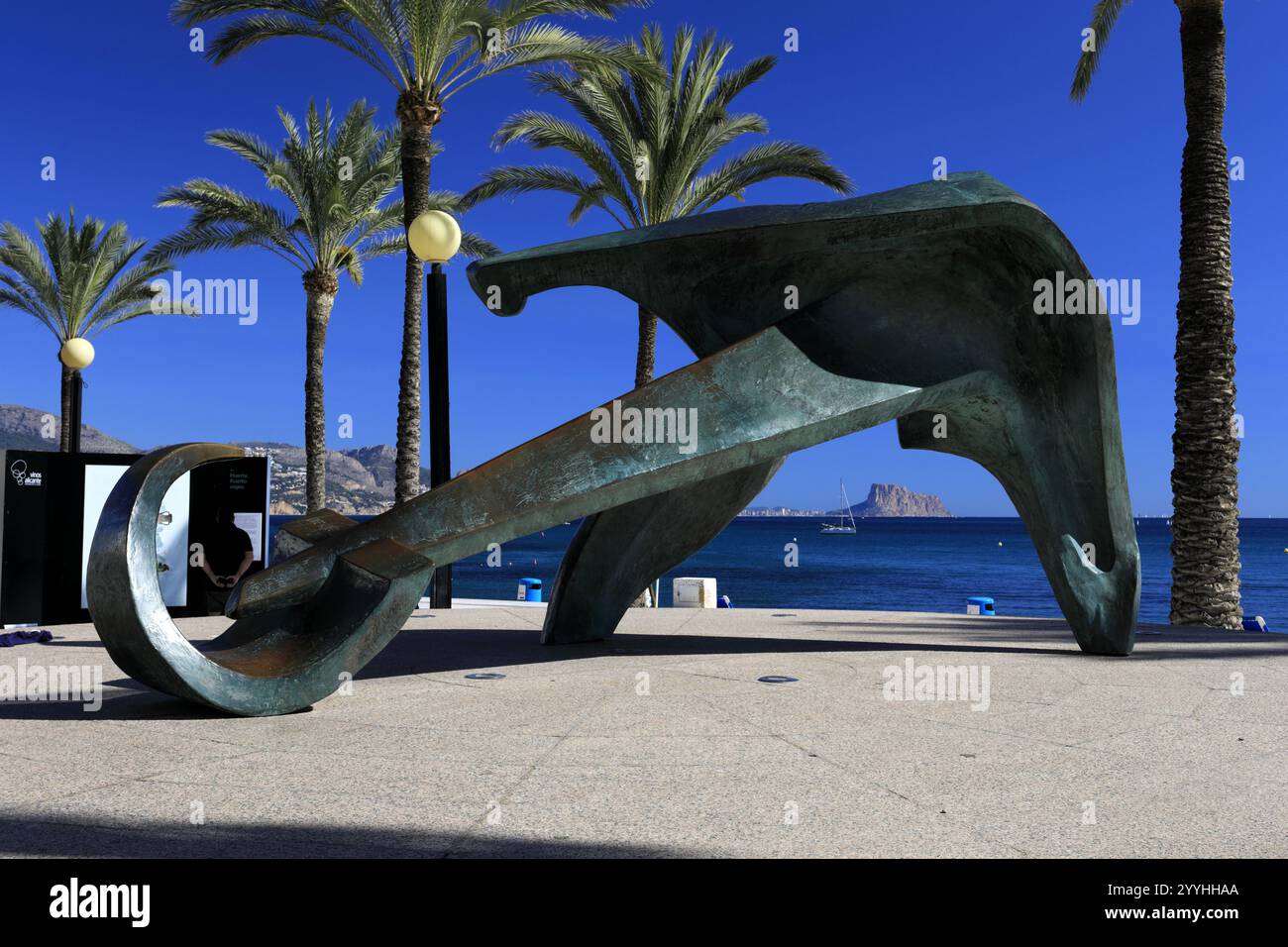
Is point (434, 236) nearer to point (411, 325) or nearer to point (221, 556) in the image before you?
point (221, 556)

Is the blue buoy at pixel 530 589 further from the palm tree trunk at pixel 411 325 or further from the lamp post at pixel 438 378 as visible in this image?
the lamp post at pixel 438 378

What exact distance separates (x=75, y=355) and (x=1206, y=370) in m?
16.5

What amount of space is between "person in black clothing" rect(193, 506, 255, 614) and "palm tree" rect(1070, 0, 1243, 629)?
37.3 feet

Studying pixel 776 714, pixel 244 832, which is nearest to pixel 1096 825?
pixel 776 714

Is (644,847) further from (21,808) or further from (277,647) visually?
(277,647)

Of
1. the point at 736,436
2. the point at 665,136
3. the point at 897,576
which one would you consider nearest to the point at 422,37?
the point at 665,136

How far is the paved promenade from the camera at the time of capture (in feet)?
10.8

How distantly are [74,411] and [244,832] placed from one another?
46.2 ft

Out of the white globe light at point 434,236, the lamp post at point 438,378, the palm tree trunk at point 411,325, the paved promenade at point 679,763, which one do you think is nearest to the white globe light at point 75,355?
the palm tree trunk at point 411,325

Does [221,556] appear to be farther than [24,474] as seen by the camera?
Yes

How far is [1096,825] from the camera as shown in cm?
348

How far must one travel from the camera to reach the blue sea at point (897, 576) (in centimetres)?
4534

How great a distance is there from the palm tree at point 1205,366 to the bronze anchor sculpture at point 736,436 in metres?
5.80

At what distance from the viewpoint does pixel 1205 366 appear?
12.9 m
